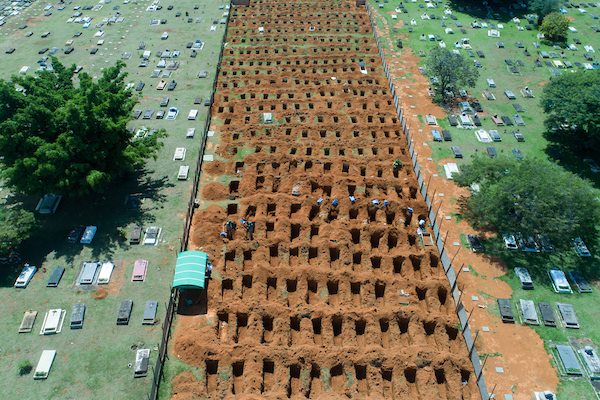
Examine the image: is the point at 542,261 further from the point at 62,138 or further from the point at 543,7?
the point at 543,7

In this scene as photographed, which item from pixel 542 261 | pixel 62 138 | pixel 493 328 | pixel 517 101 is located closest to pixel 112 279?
pixel 62 138

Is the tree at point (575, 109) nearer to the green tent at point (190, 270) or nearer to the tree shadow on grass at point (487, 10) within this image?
the tree shadow on grass at point (487, 10)

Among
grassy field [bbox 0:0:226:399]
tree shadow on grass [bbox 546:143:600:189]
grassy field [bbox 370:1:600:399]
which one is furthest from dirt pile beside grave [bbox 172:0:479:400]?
tree shadow on grass [bbox 546:143:600:189]

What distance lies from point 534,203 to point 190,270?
32.6 m

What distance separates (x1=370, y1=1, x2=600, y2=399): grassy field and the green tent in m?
28.5

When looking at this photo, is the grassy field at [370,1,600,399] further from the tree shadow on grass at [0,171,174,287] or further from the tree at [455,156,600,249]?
the tree shadow on grass at [0,171,174,287]

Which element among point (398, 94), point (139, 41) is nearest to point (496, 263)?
point (398, 94)

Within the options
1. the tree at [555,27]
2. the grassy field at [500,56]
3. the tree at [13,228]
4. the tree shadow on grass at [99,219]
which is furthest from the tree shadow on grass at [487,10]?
the tree at [13,228]

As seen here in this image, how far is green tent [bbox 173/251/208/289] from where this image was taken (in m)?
38.1

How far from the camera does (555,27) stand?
Result: 263 feet

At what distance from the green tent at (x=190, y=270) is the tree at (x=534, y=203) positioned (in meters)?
27.5

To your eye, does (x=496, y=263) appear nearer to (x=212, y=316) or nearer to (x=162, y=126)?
(x=212, y=316)

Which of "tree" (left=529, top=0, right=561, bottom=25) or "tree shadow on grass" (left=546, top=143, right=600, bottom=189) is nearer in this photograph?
"tree shadow on grass" (left=546, top=143, right=600, bottom=189)

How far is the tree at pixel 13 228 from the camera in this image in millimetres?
38987
